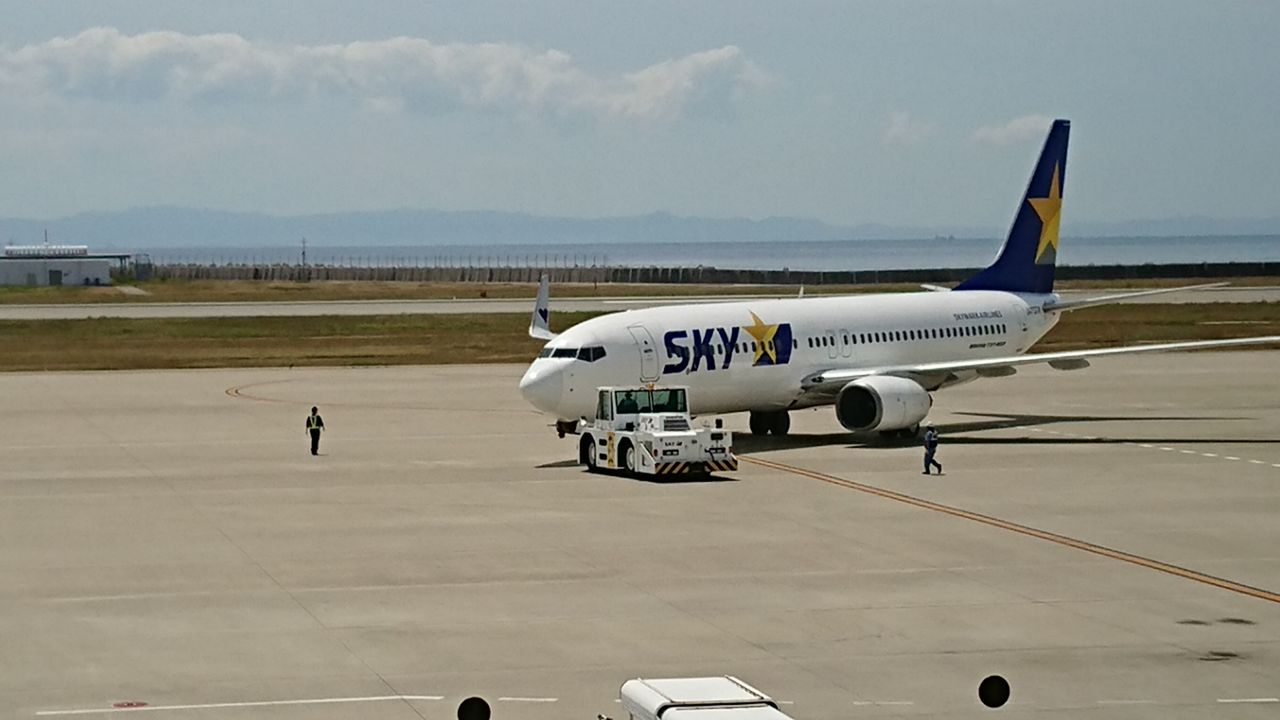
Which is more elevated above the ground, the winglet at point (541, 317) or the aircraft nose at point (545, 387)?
the winglet at point (541, 317)

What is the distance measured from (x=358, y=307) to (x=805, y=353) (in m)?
91.3

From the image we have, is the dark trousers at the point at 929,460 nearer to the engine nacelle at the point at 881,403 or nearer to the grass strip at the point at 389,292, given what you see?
the engine nacelle at the point at 881,403

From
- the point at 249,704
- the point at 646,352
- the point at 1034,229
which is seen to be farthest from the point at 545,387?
the point at 249,704

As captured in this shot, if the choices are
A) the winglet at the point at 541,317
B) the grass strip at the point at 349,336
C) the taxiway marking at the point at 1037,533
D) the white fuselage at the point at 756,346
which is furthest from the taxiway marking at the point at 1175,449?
the grass strip at the point at 349,336

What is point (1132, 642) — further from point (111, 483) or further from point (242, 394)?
point (242, 394)

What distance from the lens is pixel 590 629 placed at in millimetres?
27422

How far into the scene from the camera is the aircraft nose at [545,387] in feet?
162

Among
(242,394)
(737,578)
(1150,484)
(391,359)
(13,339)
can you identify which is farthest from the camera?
(13,339)

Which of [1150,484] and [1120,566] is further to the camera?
[1150,484]

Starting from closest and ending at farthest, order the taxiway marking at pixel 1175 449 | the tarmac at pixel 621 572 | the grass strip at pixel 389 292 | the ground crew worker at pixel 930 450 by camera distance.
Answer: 1. the tarmac at pixel 621 572
2. the ground crew worker at pixel 930 450
3. the taxiway marking at pixel 1175 449
4. the grass strip at pixel 389 292

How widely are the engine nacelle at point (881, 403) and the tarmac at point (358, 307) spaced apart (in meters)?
73.6

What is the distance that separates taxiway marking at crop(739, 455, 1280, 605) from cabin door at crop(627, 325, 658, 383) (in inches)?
138

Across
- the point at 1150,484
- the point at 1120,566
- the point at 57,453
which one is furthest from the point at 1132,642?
the point at 57,453

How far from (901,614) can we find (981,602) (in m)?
1.69
